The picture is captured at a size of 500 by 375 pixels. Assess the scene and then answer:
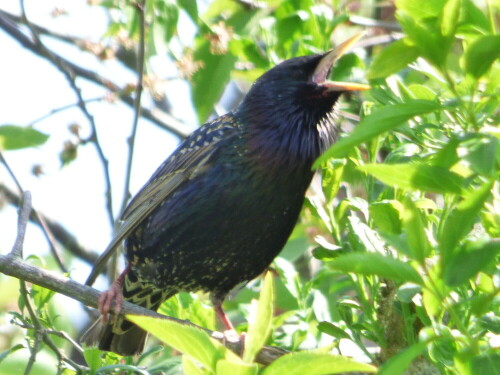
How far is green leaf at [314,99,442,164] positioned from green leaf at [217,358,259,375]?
0.38m

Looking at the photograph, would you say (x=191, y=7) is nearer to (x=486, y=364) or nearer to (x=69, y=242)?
(x=486, y=364)

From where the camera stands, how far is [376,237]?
256cm

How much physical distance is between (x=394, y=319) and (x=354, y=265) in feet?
4.48

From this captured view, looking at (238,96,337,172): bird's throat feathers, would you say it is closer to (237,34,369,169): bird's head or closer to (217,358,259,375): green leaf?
(237,34,369,169): bird's head

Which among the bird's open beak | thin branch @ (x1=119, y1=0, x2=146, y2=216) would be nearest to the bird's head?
the bird's open beak

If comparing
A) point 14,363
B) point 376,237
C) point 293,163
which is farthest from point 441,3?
point 293,163

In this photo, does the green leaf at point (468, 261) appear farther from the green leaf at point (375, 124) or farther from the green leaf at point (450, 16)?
the green leaf at point (450, 16)

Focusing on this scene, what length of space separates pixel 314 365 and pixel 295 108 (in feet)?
8.88

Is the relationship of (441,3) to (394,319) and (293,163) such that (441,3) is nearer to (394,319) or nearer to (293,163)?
(394,319)

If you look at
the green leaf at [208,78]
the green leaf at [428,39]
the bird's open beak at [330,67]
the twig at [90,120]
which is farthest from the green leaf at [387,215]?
the twig at [90,120]

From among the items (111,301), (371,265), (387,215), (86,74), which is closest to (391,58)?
(371,265)

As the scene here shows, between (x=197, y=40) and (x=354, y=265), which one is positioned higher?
(x=197, y=40)

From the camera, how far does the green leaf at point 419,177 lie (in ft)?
5.12

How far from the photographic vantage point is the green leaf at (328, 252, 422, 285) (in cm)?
143
